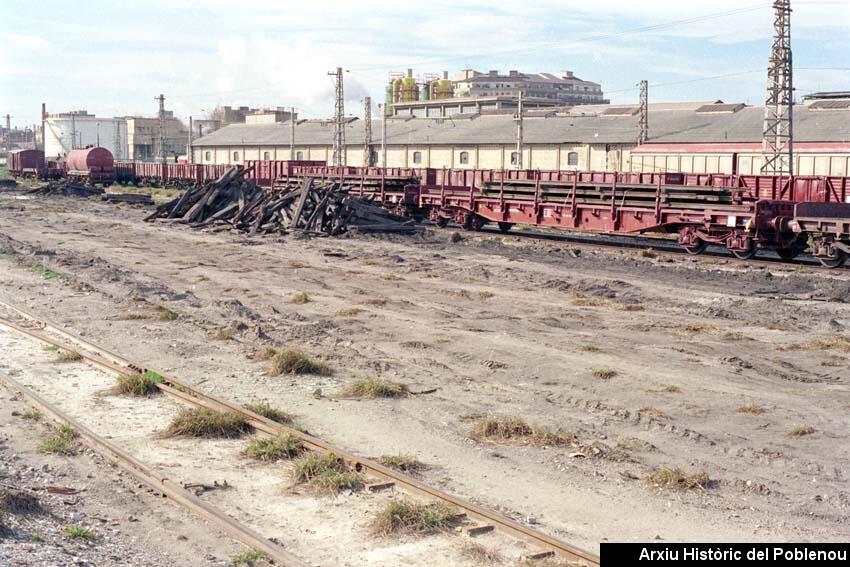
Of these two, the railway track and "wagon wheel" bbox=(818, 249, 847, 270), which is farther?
"wagon wheel" bbox=(818, 249, 847, 270)

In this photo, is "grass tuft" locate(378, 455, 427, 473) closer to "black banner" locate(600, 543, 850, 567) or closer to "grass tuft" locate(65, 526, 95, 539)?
"black banner" locate(600, 543, 850, 567)

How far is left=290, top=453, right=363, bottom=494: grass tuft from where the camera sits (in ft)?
26.1

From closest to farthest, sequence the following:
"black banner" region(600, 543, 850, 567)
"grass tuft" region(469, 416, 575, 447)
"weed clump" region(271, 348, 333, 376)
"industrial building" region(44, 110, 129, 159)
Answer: "black banner" region(600, 543, 850, 567) < "grass tuft" region(469, 416, 575, 447) < "weed clump" region(271, 348, 333, 376) < "industrial building" region(44, 110, 129, 159)

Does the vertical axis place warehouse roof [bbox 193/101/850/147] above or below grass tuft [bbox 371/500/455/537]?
above

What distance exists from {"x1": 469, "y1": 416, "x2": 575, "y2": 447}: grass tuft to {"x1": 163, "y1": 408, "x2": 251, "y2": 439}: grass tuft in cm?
248

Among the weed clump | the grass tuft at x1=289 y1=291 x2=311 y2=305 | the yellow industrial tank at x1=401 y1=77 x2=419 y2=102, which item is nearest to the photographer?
the weed clump

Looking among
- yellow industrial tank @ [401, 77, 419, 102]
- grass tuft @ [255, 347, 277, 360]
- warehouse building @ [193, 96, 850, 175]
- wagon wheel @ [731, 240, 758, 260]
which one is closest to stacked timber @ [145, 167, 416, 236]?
wagon wheel @ [731, 240, 758, 260]

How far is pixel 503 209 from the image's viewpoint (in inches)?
1221

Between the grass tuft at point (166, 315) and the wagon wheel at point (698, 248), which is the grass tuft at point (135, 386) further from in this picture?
the wagon wheel at point (698, 248)

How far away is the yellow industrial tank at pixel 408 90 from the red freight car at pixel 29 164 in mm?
64844

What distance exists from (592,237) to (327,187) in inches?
406

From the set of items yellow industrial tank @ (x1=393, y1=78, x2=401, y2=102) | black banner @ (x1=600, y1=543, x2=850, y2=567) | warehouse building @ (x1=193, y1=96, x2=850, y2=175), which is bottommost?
black banner @ (x1=600, y1=543, x2=850, y2=567)

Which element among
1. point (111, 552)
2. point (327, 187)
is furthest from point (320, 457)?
point (327, 187)

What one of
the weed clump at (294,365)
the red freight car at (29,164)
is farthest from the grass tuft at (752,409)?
the red freight car at (29,164)
